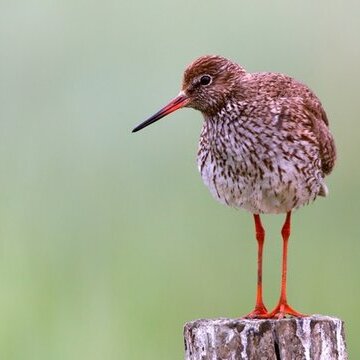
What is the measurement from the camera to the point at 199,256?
1237 centimetres

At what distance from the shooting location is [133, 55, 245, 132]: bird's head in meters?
9.93

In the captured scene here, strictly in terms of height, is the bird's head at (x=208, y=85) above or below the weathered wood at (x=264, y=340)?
above

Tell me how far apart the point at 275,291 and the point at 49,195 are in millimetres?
2892

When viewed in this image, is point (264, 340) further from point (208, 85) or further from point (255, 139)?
point (208, 85)

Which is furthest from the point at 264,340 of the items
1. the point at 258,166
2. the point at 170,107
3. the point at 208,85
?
the point at 208,85

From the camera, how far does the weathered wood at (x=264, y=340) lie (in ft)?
26.7

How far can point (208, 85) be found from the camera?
999 centimetres

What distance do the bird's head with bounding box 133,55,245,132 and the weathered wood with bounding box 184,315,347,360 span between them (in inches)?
82.8

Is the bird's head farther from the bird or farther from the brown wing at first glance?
the brown wing

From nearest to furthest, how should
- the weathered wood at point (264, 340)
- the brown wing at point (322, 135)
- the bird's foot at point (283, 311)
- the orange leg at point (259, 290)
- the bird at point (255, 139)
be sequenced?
the weathered wood at point (264, 340)
the bird's foot at point (283, 311)
the orange leg at point (259, 290)
the bird at point (255, 139)
the brown wing at point (322, 135)

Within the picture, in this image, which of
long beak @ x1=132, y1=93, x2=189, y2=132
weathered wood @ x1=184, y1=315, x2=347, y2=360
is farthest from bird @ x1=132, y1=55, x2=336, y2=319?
weathered wood @ x1=184, y1=315, x2=347, y2=360

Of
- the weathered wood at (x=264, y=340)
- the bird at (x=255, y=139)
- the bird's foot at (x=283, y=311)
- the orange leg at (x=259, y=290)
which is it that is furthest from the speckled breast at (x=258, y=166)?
the weathered wood at (x=264, y=340)

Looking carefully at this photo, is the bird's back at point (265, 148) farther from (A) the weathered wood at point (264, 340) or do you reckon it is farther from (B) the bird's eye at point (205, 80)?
(A) the weathered wood at point (264, 340)

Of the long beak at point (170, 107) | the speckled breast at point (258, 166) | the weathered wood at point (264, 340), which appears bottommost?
the weathered wood at point (264, 340)
